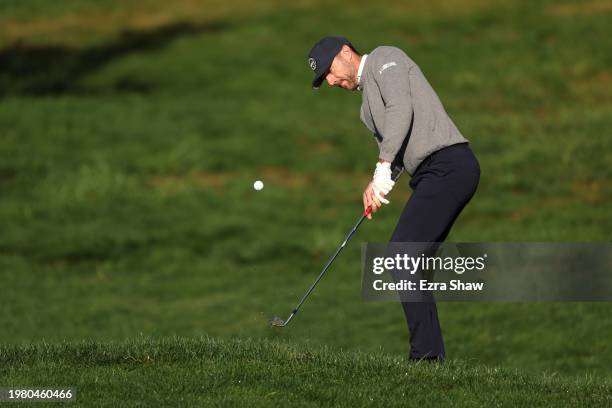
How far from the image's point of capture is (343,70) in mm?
9367

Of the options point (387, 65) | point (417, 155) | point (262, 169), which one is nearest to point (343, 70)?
point (387, 65)

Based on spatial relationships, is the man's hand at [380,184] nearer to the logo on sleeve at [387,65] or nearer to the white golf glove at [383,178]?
the white golf glove at [383,178]

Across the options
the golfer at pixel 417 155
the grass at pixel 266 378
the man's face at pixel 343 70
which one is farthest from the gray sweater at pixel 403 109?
the grass at pixel 266 378

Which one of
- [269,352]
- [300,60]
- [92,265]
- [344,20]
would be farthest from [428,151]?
[344,20]

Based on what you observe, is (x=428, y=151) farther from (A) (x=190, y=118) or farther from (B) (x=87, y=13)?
(B) (x=87, y=13)

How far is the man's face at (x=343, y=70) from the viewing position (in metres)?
9.34

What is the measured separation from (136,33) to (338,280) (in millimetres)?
22479

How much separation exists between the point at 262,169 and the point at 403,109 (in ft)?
60.8

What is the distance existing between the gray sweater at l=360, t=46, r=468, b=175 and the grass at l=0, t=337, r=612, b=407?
5.18ft

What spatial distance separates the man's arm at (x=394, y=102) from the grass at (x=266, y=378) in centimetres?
159

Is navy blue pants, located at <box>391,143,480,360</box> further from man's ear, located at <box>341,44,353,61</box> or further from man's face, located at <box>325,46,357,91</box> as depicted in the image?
man's ear, located at <box>341,44,353,61</box>

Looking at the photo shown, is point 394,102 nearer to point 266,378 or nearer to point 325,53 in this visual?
point 325,53

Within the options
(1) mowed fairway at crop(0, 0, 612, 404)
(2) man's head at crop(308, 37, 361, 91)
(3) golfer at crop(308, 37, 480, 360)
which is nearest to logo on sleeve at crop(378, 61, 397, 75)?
(3) golfer at crop(308, 37, 480, 360)

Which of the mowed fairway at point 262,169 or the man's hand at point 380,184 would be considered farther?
the mowed fairway at point 262,169
